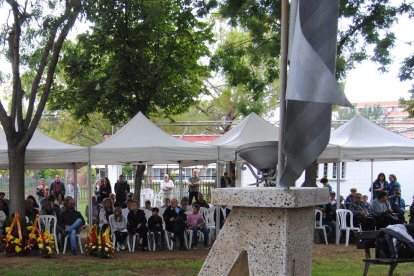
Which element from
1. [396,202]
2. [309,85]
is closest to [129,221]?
[396,202]

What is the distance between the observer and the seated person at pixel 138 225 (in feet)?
44.9

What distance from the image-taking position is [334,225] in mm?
15258

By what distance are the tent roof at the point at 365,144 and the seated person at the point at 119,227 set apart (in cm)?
492

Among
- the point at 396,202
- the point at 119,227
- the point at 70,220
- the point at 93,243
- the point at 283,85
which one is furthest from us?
the point at 396,202

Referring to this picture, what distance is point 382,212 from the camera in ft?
49.2

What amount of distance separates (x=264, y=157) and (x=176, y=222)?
9.44m

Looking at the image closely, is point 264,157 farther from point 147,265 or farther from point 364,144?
point 364,144

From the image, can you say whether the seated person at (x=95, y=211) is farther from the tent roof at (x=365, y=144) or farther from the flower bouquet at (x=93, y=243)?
the tent roof at (x=365, y=144)

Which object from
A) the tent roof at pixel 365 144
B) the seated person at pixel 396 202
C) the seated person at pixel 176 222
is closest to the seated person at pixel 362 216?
the seated person at pixel 396 202

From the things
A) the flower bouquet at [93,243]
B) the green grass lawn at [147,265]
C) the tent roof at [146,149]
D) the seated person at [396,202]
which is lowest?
the green grass lawn at [147,265]

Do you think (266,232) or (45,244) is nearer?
(266,232)

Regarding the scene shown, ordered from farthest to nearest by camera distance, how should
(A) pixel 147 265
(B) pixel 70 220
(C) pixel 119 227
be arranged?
(C) pixel 119 227 < (B) pixel 70 220 < (A) pixel 147 265

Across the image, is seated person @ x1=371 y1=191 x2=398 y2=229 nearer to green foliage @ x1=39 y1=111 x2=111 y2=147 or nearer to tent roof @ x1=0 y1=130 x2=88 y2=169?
tent roof @ x1=0 y1=130 x2=88 y2=169

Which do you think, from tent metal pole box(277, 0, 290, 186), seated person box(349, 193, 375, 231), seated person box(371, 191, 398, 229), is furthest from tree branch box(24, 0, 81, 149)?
tent metal pole box(277, 0, 290, 186)
